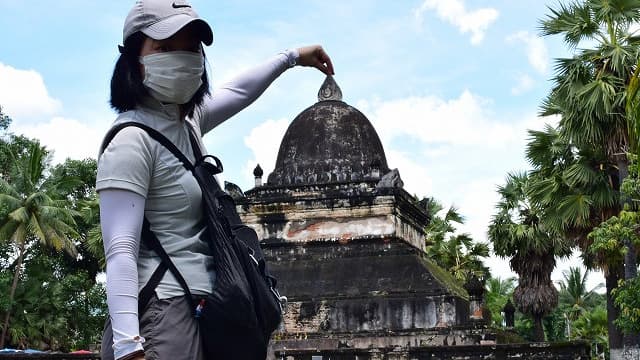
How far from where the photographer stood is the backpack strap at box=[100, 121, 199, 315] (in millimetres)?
2545

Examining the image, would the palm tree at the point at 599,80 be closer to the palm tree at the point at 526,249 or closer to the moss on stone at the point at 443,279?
the moss on stone at the point at 443,279

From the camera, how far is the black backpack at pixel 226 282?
99.7 inches

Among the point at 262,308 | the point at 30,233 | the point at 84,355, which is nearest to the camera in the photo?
the point at 262,308

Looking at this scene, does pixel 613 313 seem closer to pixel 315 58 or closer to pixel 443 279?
pixel 443 279

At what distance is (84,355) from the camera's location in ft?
41.0

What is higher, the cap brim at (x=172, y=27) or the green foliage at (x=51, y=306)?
the green foliage at (x=51, y=306)

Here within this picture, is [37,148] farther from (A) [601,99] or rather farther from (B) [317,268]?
(A) [601,99]

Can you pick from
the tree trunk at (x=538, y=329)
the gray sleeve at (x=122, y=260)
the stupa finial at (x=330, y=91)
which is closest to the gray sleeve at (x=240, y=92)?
the gray sleeve at (x=122, y=260)

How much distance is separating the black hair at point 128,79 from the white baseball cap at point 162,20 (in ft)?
0.11

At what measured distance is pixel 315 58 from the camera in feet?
11.7

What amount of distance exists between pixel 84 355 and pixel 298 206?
8.81 metres

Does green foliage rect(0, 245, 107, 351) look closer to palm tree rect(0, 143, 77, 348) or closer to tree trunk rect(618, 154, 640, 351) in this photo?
palm tree rect(0, 143, 77, 348)

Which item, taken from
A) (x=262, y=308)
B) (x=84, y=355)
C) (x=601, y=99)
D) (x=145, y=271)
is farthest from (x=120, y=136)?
(x=601, y=99)

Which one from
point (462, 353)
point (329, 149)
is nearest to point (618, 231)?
point (462, 353)
